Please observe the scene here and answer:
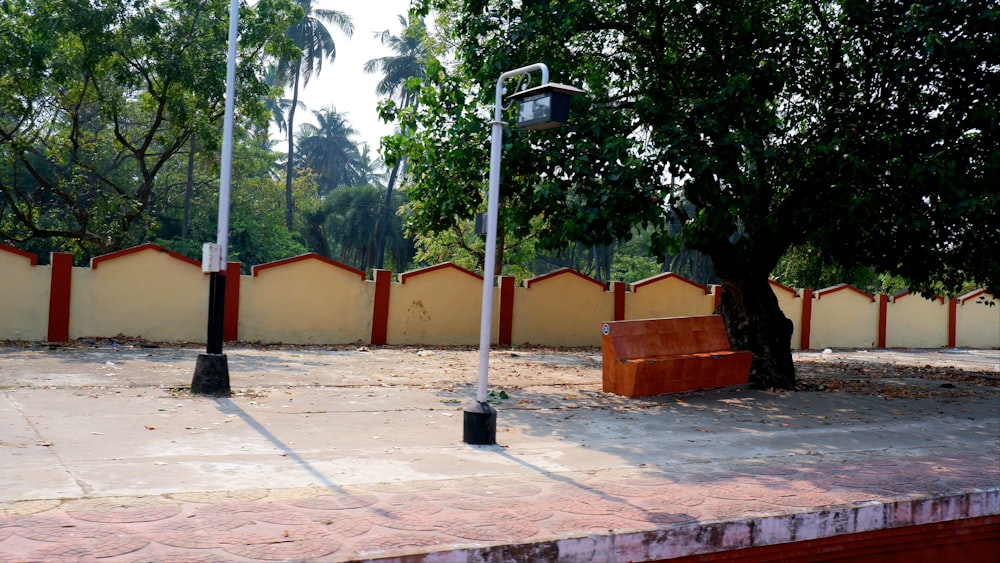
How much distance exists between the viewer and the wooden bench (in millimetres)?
11344

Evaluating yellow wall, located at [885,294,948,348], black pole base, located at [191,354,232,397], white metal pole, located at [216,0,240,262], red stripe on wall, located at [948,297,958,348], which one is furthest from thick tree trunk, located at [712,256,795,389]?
red stripe on wall, located at [948,297,958,348]

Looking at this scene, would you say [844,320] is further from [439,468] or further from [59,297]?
[439,468]

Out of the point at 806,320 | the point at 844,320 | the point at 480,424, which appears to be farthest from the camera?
the point at 844,320

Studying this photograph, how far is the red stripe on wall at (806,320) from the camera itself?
25391mm

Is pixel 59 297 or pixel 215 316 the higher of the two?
pixel 59 297

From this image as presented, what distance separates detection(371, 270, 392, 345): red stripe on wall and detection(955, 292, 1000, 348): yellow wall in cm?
2218

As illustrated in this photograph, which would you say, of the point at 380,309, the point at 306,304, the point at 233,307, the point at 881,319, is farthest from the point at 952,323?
the point at 233,307

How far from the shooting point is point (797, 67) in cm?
1259

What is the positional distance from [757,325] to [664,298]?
9913 mm

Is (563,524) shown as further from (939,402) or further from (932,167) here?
(939,402)

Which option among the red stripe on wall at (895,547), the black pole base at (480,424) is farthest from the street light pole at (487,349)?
the red stripe on wall at (895,547)

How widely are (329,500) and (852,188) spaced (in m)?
9.00

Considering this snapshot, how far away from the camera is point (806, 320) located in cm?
2561

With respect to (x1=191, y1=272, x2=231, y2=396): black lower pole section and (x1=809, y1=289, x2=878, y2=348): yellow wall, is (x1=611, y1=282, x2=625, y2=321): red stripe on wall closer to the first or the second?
(x1=809, y1=289, x2=878, y2=348): yellow wall
